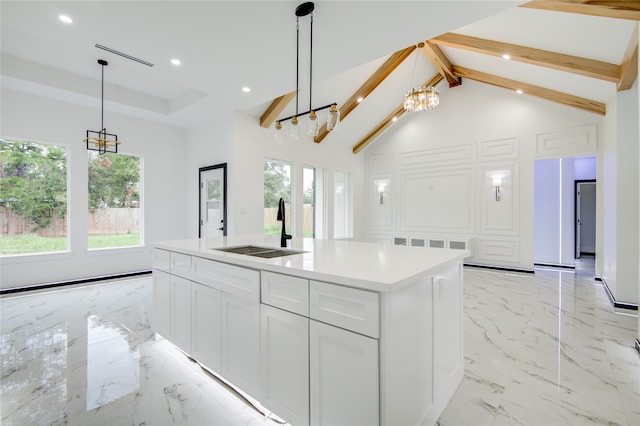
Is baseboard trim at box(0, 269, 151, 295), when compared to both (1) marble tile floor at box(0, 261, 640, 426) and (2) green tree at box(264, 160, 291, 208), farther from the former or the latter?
(2) green tree at box(264, 160, 291, 208)

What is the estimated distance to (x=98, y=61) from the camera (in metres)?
3.89

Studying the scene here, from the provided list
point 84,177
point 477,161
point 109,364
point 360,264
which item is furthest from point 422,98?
point 84,177

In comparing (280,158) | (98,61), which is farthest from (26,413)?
(280,158)

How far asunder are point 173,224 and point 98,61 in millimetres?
3140

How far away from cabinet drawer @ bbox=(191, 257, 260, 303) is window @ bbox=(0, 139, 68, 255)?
4.13 m

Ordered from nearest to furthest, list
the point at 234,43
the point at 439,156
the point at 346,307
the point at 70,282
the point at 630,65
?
the point at 346,307
the point at 234,43
the point at 630,65
the point at 70,282
the point at 439,156

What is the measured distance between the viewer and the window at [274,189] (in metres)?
5.93

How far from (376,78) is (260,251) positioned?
15.3 ft

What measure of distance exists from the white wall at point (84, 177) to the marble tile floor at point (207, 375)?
33.1 inches

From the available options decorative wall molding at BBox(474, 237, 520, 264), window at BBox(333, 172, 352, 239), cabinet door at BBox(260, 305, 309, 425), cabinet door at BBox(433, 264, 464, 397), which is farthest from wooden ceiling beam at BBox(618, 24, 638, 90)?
window at BBox(333, 172, 352, 239)

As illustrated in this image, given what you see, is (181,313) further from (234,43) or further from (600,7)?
(600,7)

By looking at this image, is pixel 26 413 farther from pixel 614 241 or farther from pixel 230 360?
pixel 614 241

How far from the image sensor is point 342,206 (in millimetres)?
8008

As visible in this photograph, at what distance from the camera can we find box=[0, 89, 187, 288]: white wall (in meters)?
4.36
